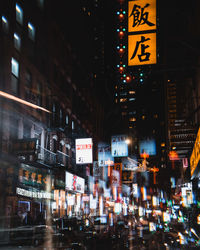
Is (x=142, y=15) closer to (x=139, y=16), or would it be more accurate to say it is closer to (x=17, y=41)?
(x=139, y=16)

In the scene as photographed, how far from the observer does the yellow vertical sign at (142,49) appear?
12877 mm

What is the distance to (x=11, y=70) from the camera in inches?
919

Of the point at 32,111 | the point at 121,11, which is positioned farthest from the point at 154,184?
the point at 32,111

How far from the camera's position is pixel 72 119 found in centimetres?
4162

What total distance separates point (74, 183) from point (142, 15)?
92.3 feet

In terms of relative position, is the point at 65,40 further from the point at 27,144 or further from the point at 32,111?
the point at 27,144

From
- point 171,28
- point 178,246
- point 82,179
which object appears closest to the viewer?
point 178,246

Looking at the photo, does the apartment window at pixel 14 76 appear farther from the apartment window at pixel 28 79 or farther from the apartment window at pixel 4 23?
the apartment window at pixel 4 23

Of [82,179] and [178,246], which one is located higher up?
[82,179]

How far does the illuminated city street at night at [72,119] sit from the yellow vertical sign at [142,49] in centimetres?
4

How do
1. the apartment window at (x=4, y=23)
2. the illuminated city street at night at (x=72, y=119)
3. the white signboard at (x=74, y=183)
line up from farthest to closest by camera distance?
1. the white signboard at (x=74, y=183)
2. the apartment window at (x=4, y=23)
3. the illuminated city street at night at (x=72, y=119)

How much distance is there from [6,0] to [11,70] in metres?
4.87

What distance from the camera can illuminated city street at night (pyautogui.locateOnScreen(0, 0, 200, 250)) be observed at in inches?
633

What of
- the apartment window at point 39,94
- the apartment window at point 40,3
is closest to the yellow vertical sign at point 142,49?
the apartment window at point 39,94
